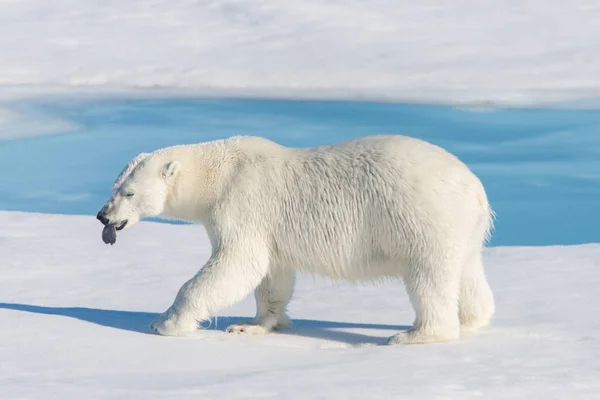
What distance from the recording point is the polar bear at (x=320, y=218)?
4.57 meters

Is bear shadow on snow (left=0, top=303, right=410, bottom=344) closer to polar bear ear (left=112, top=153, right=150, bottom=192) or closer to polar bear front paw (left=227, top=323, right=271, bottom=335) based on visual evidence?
polar bear front paw (left=227, top=323, right=271, bottom=335)

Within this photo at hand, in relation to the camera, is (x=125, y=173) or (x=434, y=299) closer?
(x=434, y=299)

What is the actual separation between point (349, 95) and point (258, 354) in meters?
8.05

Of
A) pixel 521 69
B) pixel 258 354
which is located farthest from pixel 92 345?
pixel 521 69

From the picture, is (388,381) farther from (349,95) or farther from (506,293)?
(349,95)

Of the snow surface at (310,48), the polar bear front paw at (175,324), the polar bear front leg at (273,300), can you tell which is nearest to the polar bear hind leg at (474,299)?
the polar bear front leg at (273,300)

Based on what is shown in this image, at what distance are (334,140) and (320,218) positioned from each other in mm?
6971

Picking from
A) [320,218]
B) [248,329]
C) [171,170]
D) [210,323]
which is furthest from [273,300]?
[171,170]

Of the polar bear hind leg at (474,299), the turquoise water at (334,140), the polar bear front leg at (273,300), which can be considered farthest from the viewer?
the turquoise water at (334,140)

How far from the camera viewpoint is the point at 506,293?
5855 millimetres

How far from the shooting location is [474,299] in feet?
16.1

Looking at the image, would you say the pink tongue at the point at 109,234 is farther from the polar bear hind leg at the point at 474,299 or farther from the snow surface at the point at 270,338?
the polar bear hind leg at the point at 474,299

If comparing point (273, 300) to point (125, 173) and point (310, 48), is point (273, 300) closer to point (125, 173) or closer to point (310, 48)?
point (125, 173)

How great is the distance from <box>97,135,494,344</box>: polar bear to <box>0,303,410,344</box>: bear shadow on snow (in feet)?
0.48
